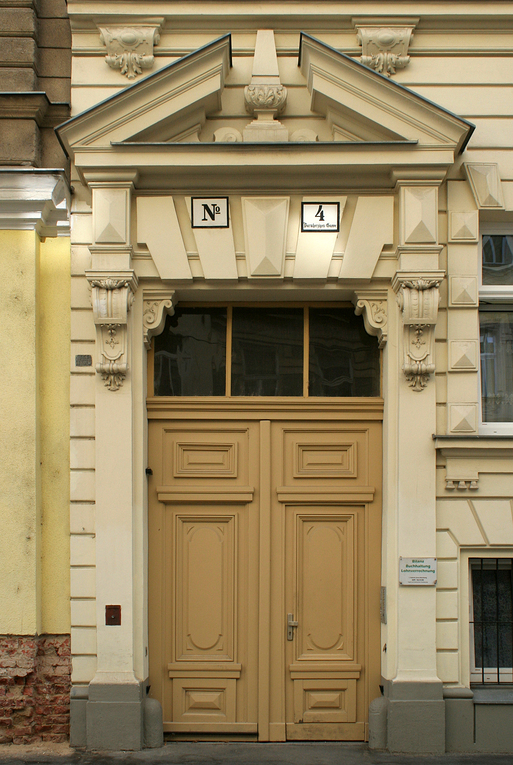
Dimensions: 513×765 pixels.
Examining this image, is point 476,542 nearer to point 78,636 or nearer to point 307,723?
point 307,723

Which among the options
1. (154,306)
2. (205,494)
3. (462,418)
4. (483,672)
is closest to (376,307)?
(462,418)

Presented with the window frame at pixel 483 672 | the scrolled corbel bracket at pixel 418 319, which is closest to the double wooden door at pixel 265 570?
the scrolled corbel bracket at pixel 418 319

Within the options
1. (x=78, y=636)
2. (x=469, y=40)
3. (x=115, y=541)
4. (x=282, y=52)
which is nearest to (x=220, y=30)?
(x=282, y=52)

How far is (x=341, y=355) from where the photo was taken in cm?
536

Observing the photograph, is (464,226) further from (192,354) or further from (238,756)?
(238,756)

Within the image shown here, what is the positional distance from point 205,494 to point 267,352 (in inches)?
50.2

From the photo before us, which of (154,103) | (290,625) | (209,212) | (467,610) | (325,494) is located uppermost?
(154,103)

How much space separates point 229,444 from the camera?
17.3 feet

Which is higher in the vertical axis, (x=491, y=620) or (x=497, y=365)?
(x=497, y=365)

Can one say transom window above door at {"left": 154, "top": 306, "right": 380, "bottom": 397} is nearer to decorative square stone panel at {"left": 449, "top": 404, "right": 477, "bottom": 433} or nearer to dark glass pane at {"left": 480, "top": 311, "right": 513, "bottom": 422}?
decorative square stone panel at {"left": 449, "top": 404, "right": 477, "bottom": 433}

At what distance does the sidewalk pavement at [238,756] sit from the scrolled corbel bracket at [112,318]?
2.74m

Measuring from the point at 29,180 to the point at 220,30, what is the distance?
6.50ft

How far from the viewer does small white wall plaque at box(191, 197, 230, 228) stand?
506 centimetres

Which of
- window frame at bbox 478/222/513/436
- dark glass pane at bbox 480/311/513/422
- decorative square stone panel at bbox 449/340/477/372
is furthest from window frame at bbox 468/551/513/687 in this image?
decorative square stone panel at bbox 449/340/477/372
